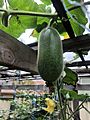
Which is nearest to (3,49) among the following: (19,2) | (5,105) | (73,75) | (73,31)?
(19,2)

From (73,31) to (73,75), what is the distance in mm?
332

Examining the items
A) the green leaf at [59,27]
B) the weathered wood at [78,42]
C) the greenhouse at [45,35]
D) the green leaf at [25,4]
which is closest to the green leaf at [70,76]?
the greenhouse at [45,35]

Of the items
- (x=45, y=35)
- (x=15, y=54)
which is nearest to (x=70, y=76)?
(x=15, y=54)

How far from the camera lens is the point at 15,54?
981mm

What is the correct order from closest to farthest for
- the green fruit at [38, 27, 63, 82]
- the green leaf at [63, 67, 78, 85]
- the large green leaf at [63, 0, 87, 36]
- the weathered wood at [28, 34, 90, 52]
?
the green fruit at [38, 27, 63, 82] → the large green leaf at [63, 0, 87, 36] → the weathered wood at [28, 34, 90, 52] → the green leaf at [63, 67, 78, 85]

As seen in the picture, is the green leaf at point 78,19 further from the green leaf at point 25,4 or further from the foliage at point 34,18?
the green leaf at point 25,4

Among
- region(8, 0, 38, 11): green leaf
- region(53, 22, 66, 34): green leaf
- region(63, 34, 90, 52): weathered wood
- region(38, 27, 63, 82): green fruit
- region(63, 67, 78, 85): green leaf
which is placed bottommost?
region(63, 67, 78, 85): green leaf

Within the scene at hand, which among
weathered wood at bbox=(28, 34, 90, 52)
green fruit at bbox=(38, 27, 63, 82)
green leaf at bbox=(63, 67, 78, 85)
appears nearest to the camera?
green fruit at bbox=(38, 27, 63, 82)

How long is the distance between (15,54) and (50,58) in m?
0.39

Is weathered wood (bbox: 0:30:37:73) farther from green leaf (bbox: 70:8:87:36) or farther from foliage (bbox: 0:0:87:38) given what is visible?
green leaf (bbox: 70:8:87:36)

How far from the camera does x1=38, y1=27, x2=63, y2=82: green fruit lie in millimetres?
605

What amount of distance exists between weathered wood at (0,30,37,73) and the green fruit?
1.00 ft

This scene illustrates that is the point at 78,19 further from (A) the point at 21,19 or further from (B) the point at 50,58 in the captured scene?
(B) the point at 50,58

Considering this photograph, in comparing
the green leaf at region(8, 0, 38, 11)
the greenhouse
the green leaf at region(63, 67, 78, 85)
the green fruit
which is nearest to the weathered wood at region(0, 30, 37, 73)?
the greenhouse
